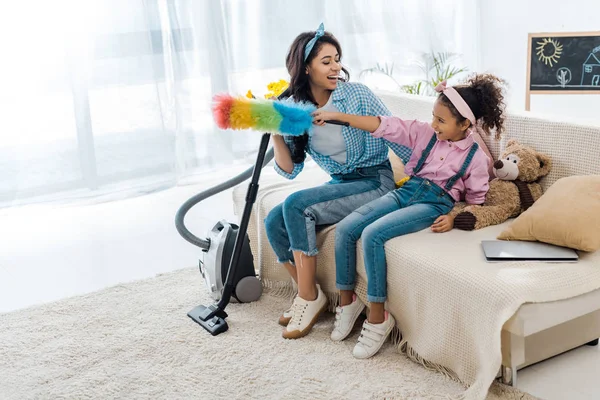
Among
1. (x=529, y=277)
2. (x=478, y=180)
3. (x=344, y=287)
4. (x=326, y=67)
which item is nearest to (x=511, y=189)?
(x=478, y=180)

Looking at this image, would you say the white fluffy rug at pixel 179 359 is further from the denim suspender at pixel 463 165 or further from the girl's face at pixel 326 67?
the girl's face at pixel 326 67

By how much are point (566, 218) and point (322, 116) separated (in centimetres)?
82

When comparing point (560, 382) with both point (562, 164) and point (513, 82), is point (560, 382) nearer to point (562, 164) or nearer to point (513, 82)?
point (562, 164)

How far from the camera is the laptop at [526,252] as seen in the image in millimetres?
2107

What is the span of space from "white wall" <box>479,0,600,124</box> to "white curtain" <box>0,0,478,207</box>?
2.90 ft

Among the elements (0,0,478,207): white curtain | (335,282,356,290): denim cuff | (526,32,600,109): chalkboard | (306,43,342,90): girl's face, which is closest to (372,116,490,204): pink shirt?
(306,43,342,90): girl's face

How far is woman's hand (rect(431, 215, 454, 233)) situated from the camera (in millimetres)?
2369

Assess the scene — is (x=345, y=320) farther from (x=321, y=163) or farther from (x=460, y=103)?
(x=460, y=103)

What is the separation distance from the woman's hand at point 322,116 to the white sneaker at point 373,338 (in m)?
0.66

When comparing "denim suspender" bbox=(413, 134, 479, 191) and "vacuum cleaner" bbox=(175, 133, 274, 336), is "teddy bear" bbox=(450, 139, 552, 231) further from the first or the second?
"vacuum cleaner" bbox=(175, 133, 274, 336)

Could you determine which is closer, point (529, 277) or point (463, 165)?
point (529, 277)

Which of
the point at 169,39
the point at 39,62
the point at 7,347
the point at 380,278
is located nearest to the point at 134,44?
the point at 169,39

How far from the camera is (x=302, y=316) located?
253cm

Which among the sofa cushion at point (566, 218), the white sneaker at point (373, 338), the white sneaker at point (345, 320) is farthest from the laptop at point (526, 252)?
the white sneaker at point (345, 320)
